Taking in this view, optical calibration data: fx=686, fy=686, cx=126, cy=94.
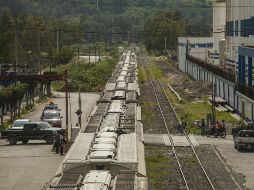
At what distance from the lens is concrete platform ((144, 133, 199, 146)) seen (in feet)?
109

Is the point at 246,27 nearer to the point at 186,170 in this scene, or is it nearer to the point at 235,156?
the point at 235,156

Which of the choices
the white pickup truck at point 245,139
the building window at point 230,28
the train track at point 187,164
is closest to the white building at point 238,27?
the building window at point 230,28

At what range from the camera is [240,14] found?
6269cm

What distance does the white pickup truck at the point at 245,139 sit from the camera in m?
30.5

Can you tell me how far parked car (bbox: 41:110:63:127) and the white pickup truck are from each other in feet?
44.7

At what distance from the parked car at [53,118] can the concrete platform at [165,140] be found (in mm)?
6838

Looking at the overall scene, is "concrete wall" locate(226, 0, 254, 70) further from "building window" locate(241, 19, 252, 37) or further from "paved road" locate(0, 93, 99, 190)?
"paved road" locate(0, 93, 99, 190)

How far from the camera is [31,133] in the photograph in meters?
35.0

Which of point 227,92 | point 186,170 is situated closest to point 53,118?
point 227,92

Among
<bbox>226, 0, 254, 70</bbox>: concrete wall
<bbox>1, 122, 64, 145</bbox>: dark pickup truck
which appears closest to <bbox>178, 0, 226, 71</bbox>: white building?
<bbox>226, 0, 254, 70</bbox>: concrete wall

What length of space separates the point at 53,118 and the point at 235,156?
15633mm

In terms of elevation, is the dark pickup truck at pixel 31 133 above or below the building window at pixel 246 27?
below

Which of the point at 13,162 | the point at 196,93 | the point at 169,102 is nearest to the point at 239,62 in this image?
the point at 169,102

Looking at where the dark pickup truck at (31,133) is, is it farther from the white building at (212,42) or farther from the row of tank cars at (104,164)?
the white building at (212,42)
